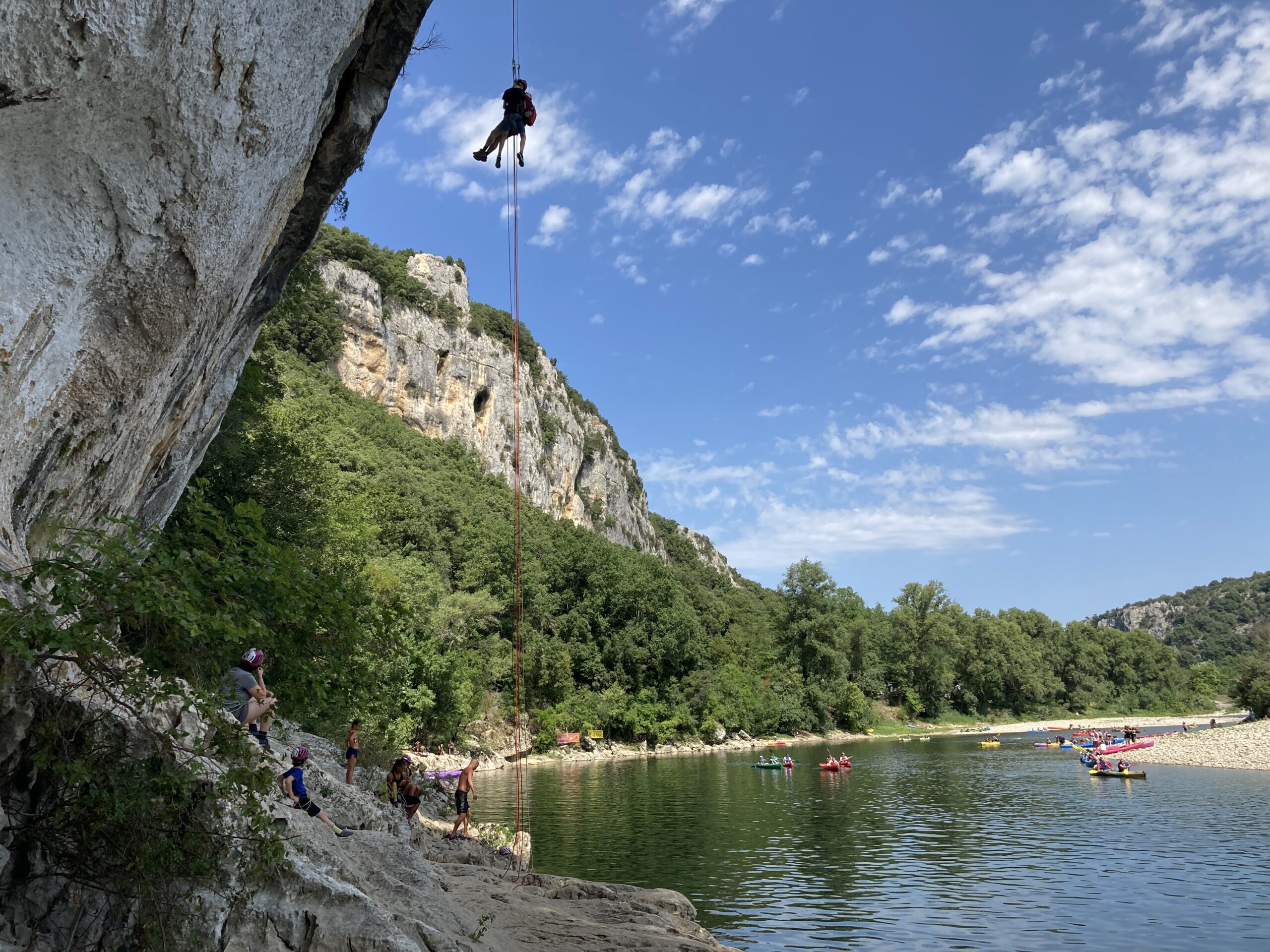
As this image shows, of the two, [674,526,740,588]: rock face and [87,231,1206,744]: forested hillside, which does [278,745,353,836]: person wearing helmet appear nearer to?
[87,231,1206,744]: forested hillside

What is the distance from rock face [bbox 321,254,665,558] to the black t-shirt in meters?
66.9

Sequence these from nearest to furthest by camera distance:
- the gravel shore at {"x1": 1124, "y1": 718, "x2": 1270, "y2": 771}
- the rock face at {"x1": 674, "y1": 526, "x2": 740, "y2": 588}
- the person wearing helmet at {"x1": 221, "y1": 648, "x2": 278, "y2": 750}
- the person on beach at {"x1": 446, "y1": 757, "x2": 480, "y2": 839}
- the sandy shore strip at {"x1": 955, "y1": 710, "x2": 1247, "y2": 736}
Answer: the person wearing helmet at {"x1": 221, "y1": 648, "x2": 278, "y2": 750} → the person on beach at {"x1": 446, "y1": 757, "x2": 480, "y2": 839} → the gravel shore at {"x1": 1124, "y1": 718, "x2": 1270, "y2": 771} → the sandy shore strip at {"x1": 955, "y1": 710, "x2": 1247, "y2": 736} → the rock face at {"x1": 674, "y1": 526, "x2": 740, "y2": 588}

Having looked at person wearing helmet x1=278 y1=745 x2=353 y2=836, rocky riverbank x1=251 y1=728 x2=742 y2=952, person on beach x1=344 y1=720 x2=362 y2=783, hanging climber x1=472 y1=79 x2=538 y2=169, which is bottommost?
rocky riverbank x1=251 y1=728 x2=742 y2=952

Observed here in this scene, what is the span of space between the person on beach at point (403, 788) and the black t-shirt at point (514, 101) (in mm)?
11576

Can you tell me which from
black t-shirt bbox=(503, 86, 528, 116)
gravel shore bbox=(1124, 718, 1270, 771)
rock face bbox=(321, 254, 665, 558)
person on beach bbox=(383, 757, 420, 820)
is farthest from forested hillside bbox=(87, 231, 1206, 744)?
gravel shore bbox=(1124, 718, 1270, 771)

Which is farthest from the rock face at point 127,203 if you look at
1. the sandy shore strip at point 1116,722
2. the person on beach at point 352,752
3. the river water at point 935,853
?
the sandy shore strip at point 1116,722

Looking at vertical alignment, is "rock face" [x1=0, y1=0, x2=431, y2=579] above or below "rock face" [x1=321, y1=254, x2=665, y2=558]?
below

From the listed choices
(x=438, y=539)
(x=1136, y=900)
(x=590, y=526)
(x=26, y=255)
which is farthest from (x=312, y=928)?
(x=590, y=526)

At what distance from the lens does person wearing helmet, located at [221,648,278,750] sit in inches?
312

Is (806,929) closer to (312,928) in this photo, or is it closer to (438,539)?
(312,928)

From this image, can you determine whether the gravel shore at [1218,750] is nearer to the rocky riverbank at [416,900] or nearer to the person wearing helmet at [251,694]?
the rocky riverbank at [416,900]

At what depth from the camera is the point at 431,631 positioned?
39.5m

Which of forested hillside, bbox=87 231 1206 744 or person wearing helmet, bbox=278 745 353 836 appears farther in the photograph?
person wearing helmet, bbox=278 745 353 836

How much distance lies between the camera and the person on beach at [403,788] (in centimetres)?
1468
